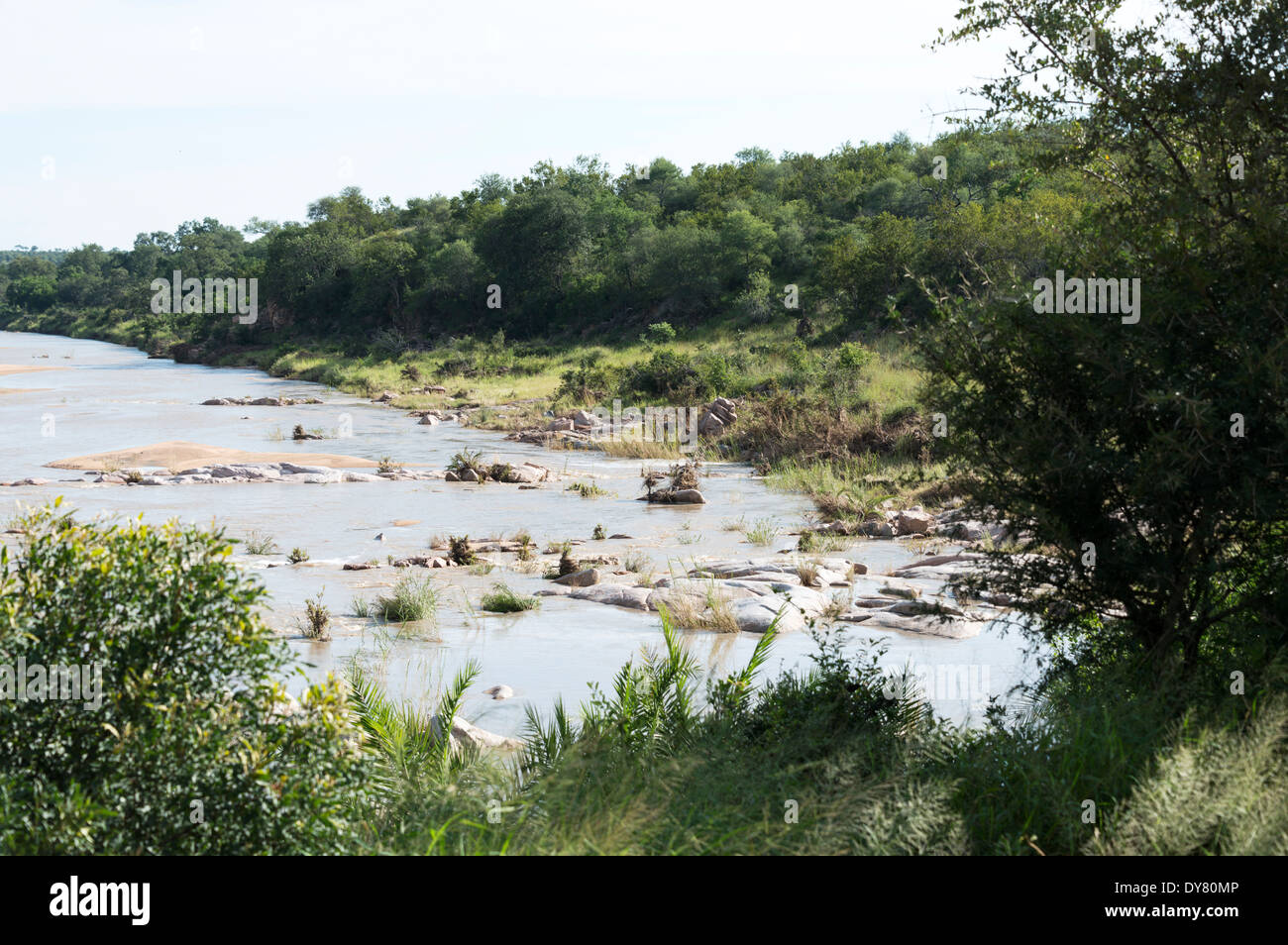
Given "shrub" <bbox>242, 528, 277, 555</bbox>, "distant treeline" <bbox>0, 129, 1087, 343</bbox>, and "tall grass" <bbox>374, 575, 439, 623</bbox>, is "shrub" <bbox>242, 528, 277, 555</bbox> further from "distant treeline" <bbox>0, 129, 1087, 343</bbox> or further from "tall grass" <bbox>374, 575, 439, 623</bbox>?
"distant treeline" <bbox>0, 129, 1087, 343</bbox>

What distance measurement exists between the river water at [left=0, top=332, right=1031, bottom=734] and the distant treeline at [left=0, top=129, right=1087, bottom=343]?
14892mm

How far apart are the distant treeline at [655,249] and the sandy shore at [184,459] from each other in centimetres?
1547

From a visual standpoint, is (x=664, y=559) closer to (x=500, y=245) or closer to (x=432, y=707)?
(x=432, y=707)

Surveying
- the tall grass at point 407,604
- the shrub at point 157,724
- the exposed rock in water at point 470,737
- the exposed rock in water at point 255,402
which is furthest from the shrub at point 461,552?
the exposed rock in water at point 255,402

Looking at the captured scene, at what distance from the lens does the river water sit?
9.79 m

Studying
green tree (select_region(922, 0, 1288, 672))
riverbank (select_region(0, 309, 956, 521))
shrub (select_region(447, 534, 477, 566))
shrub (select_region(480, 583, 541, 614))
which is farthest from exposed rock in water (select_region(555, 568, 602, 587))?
green tree (select_region(922, 0, 1288, 672))

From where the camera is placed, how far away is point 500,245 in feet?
209

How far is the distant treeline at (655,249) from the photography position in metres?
39.7

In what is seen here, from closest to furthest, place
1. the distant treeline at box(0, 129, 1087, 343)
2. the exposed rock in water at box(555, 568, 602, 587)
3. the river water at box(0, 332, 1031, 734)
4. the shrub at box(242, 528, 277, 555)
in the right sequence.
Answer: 1. the river water at box(0, 332, 1031, 734)
2. the exposed rock in water at box(555, 568, 602, 587)
3. the shrub at box(242, 528, 277, 555)
4. the distant treeline at box(0, 129, 1087, 343)

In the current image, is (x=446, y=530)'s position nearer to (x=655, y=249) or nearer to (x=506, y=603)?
(x=506, y=603)

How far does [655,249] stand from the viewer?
54.2 m

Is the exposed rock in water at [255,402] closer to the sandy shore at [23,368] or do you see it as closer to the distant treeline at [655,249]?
the distant treeline at [655,249]

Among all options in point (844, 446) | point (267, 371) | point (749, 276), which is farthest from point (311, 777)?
point (267, 371)
